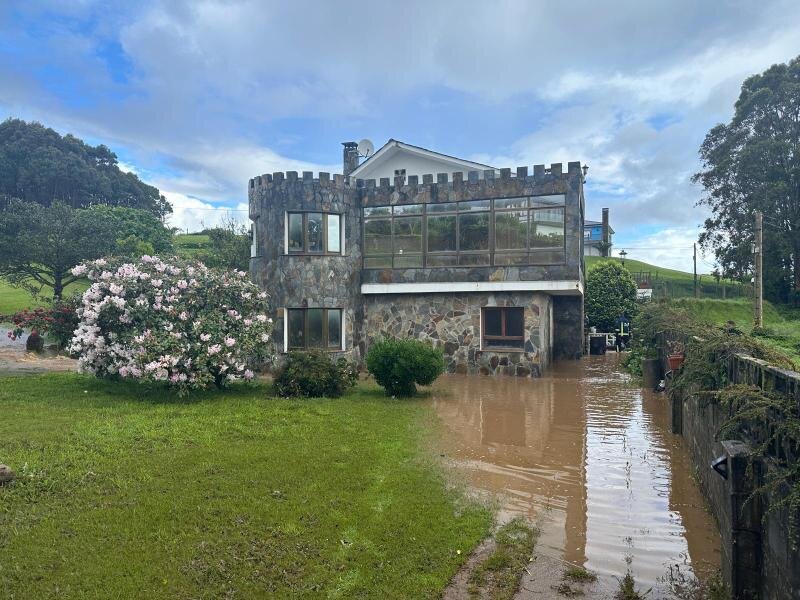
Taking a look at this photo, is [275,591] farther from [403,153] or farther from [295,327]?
[403,153]

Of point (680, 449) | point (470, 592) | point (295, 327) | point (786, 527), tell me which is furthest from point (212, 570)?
point (295, 327)

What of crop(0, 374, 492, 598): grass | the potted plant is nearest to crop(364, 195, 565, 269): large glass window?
the potted plant

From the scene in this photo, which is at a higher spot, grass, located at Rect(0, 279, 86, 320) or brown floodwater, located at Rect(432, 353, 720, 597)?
grass, located at Rect(0, 279, 86, 320)

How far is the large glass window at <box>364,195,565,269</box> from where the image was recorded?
18.0 m

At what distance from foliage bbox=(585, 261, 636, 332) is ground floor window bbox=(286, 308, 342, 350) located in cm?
1393

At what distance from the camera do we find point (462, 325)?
62.7ft

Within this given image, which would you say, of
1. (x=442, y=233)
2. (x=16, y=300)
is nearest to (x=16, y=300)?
(x=16, y=300)

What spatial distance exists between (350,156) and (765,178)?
21689 mm

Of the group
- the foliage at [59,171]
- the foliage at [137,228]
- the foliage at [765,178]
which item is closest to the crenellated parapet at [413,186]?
the foliage at [765,178]

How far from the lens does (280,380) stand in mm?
13242

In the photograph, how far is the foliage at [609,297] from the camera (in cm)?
2739

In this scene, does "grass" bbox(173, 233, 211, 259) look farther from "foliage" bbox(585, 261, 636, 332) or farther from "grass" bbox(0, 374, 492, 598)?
"grass" bbox(0, 374, 492, 598)

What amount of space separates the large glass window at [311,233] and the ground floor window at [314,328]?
1.97 m

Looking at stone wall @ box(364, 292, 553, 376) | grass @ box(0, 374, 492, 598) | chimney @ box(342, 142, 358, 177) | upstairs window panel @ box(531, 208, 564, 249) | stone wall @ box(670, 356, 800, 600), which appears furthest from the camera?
chimney @ box(342, 142, 358, 177)
